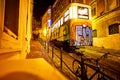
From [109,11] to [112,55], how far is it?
5.42m

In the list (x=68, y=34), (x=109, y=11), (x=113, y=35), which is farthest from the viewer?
(x=68, y=34)

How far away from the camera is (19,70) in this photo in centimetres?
239

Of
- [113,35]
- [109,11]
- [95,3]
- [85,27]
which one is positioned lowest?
[113,35]

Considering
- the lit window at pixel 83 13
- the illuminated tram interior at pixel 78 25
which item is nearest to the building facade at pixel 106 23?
the illuminated tram interior at pixel 78 25

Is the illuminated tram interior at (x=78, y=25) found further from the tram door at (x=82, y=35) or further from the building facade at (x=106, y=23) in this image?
the building facade at (x=106, y=23)

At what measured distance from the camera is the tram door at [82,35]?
48.5ft

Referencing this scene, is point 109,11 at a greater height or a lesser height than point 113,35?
greater

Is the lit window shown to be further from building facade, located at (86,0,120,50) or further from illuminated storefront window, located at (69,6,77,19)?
building facade, located at (86,0,120,50)

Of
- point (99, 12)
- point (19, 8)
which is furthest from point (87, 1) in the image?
point (19, 8)

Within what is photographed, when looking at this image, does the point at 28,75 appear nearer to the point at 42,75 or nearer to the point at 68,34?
the point at 42,75

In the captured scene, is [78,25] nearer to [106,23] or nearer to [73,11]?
[73,11]

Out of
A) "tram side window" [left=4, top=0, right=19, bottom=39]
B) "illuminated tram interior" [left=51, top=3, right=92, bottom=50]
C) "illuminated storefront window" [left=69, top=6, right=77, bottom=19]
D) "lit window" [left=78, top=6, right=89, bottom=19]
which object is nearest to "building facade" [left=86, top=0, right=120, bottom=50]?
"illuminated tram interior" [left=51, top=3, right=92, bottom=50]

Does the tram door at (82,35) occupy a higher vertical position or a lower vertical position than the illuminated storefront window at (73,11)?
lower

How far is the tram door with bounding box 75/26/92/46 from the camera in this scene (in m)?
14.8
